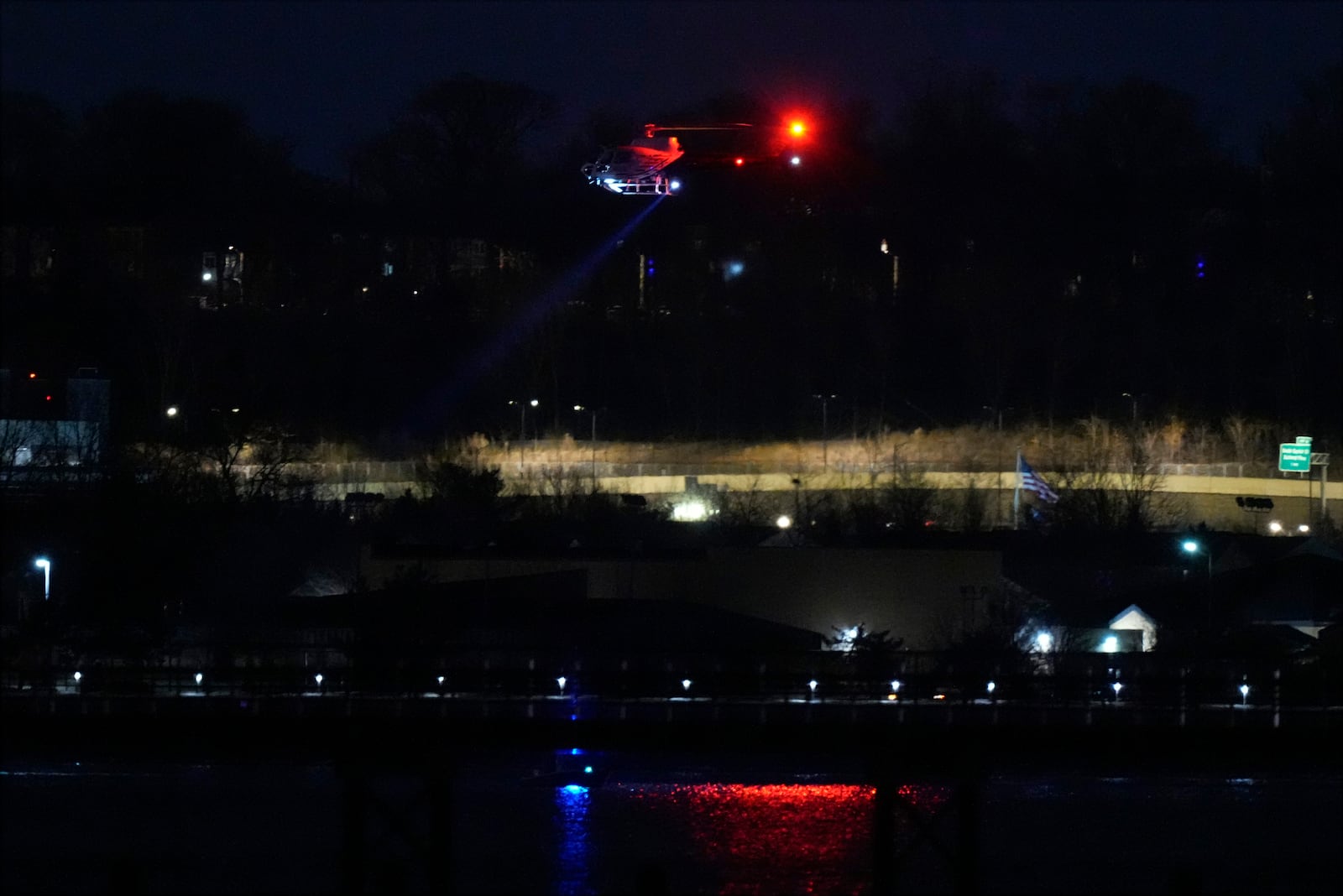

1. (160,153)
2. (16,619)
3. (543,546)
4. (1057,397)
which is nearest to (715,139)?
(1057,397)

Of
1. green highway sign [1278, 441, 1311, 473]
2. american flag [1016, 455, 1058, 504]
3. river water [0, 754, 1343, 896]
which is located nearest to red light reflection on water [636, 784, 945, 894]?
river water [0, 754, 1343, 896]

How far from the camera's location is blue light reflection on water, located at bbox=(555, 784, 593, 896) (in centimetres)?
1020

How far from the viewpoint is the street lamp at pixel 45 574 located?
14.3 metres

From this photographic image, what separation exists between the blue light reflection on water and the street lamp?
4.85 m

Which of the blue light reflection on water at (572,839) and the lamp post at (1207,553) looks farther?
the lamp post at (1207,553)

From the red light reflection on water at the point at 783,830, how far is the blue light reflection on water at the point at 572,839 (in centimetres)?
44

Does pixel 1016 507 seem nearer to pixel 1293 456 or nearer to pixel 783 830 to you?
pixel 1293 456

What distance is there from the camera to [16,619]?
13.5 metres

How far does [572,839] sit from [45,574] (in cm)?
576

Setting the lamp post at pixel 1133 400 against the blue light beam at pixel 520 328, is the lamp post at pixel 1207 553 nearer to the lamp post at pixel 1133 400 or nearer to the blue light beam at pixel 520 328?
the lamp post at pixel 1133 400

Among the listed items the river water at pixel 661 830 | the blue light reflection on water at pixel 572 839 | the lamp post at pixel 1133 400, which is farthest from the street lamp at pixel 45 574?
the lamp post at pixel 1133 400

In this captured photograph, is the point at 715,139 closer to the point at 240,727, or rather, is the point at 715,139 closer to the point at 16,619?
the point at 16,619

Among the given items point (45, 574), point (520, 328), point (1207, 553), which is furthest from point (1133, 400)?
point (45, 574)

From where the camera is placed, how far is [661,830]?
11219 mm
